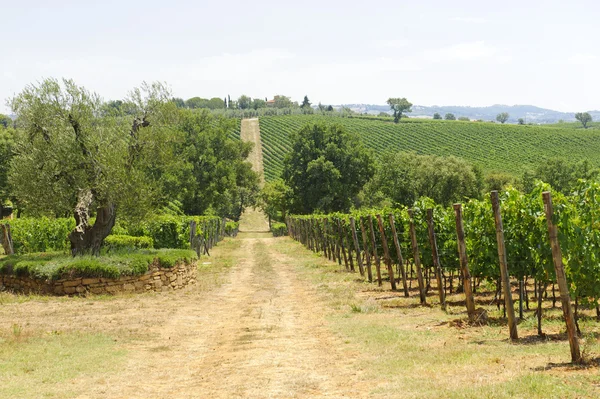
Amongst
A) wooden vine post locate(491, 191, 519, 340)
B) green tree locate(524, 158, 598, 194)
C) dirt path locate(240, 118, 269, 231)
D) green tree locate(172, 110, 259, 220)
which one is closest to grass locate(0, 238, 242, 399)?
wooden vine post locate(491, 191, 519, 340)

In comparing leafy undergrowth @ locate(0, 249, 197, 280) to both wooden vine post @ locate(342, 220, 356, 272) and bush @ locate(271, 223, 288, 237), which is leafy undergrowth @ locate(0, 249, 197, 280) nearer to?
wooden vine post @ locate(342, 220, 356, 272)

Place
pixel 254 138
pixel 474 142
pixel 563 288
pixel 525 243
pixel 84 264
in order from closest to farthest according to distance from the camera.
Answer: pixel 563 288, pixel 525 243, pixel 84 264, pixel 474 142, pixel 254 138

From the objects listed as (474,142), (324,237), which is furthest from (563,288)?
(474,142)

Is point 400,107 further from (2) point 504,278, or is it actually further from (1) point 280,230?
(2) point 504,278

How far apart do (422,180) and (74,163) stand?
2191 inches

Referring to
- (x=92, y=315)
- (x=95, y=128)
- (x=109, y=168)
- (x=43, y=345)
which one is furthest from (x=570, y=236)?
(x=95, y=128)

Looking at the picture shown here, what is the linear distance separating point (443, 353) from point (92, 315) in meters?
9.50

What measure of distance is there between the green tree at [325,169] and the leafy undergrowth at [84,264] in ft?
168

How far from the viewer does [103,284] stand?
A: 20094 mm

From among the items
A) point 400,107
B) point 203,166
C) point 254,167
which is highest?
point 400,107

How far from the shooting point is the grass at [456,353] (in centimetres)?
793

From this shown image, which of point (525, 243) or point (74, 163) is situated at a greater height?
point (74, 163)

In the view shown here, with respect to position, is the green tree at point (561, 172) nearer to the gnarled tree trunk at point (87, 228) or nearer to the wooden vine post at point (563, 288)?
the gnarled tree trunk at point (87, 228)

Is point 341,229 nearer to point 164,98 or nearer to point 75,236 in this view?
point 164,98
